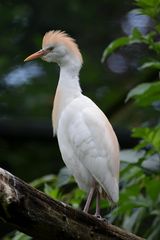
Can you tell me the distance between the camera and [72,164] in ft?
11.8

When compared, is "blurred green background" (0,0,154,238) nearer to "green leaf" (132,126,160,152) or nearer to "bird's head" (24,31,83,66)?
"bird's head" (24,31,83,66)

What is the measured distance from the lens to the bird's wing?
3.52 meters

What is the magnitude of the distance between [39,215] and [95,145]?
873 mm

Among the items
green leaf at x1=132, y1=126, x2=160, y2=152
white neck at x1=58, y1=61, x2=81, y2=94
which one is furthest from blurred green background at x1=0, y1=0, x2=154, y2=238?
green leaf at x1=132, y1=126, x2=160, y2=152

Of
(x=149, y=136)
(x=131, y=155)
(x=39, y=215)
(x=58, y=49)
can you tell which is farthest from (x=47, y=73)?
(x=39, y=215)

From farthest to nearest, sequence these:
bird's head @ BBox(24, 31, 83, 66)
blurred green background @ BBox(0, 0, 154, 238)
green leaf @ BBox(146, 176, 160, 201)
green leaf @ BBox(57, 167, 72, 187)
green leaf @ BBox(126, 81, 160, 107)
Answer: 1. blurred green background @ BBox(0, 0, 154, 238)
2. bird's head @ BBox(24, 31, 83, 66)
3. green leaf @ BBox(57, 167, 72, 187)
4. green leaf @ BBox(146, 176, 160, 201)
5. green leaf @ BBox(126, 81, 160, 107)

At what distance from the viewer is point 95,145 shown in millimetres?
3561

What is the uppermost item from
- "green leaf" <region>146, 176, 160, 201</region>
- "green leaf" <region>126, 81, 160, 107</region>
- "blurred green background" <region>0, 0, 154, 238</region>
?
"green leaf" <region>126, 81, 160, 107</region>

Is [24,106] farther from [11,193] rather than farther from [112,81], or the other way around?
[11,193]

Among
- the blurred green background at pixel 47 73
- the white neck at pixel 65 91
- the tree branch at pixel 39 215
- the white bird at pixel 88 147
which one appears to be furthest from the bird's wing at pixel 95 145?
the blurred green background at pixel 47 73

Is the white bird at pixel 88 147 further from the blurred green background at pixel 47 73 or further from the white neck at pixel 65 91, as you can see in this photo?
the blurred green background at pixel 47 73

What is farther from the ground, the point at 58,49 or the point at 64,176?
the point at 58,49

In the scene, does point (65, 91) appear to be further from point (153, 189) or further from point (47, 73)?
point (47, 73)

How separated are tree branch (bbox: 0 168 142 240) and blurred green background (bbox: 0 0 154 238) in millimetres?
2526
